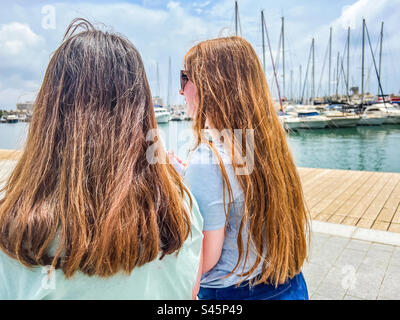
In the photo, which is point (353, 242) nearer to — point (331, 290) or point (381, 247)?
point (381, 247)

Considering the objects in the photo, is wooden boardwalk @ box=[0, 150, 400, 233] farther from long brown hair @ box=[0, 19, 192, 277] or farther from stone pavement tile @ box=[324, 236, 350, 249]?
long brown hair @ box=[0, 19, 192, 277]

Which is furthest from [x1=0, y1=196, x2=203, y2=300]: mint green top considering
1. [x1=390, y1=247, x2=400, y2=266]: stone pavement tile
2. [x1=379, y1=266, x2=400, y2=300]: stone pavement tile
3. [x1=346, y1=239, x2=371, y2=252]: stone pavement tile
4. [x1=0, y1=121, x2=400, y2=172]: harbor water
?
[x1=0, y1=121, x2=400, y2=172]: harbor water

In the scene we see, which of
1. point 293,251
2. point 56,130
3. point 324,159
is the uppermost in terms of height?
point 56,130

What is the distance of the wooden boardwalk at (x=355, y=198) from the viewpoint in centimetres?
428

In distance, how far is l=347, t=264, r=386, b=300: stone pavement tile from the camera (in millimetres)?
2586

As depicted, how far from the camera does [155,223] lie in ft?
2.74

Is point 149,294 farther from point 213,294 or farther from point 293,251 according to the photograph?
point 293,251

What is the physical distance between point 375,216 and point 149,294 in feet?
14.7

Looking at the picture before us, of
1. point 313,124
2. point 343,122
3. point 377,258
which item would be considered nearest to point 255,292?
point 377,258

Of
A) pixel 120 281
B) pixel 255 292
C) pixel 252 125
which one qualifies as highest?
pixel 252 125

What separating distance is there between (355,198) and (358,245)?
2056 mm

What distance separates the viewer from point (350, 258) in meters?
3.18

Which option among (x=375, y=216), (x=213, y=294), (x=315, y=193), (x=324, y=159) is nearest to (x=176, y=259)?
(x=213, y=294)

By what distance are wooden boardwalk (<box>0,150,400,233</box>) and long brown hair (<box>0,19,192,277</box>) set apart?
4.03m
